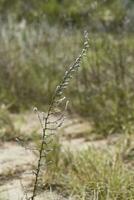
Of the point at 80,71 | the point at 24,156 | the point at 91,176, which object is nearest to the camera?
the point at 91,176

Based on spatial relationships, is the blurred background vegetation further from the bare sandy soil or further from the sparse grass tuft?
the sparse grass tuft

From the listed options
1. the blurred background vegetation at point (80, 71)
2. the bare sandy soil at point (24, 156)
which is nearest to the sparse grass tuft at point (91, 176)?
the bare sandy soil at point (24, 156)

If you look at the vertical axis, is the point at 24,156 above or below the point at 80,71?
below

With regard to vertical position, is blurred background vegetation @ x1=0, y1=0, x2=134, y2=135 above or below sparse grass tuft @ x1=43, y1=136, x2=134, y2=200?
above

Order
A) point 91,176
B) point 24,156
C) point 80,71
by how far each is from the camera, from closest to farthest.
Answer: point 91,176, point 24,156, point 80,71

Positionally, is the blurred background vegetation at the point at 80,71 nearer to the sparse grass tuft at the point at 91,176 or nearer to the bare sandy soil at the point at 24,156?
the bare sandy soil at the point at 24,156

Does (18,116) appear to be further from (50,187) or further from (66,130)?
(50,187)

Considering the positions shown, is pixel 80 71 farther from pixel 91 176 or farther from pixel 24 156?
Result: pixel 91 176

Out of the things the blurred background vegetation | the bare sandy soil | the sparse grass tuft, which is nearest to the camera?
the sparse grass tuft

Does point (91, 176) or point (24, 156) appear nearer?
point (91, 176)

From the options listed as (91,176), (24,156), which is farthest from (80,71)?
(91,176)

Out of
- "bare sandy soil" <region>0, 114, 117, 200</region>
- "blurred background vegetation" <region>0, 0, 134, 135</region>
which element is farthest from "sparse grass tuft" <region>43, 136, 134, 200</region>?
"blurred background vegetation" <region>0, 0, 134, 135</region>
